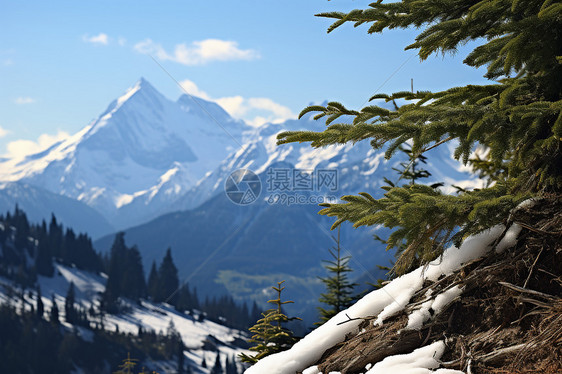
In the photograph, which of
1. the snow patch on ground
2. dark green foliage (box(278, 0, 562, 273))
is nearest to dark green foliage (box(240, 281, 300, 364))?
the snow patch on ground

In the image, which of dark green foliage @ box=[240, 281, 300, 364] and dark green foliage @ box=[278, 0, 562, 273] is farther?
dark green foliage @ box=[240, 281, 300, 364]

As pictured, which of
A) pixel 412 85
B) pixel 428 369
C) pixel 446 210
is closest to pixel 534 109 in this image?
pixel 446 210

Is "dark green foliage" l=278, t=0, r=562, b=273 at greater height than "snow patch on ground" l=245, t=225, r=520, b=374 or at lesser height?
greater

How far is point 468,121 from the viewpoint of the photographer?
659 cm

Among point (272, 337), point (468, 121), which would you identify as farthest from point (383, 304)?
point (272, 337)

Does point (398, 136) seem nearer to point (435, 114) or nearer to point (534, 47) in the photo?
point (435, 114)

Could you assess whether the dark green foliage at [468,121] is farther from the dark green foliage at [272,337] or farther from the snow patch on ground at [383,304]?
the dark green foliage at [272,337]

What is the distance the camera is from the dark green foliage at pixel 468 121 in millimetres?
6516

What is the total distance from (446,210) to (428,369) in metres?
1.82

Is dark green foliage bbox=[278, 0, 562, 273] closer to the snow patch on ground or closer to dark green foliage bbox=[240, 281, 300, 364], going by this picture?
the snow patch on ground

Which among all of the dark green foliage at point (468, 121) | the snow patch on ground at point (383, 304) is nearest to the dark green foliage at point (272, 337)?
the snow patch on ground at point (383, 304)

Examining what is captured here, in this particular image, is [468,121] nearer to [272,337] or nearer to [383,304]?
[383,304]

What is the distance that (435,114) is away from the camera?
6.59m

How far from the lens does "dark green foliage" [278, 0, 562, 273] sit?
6.52m
